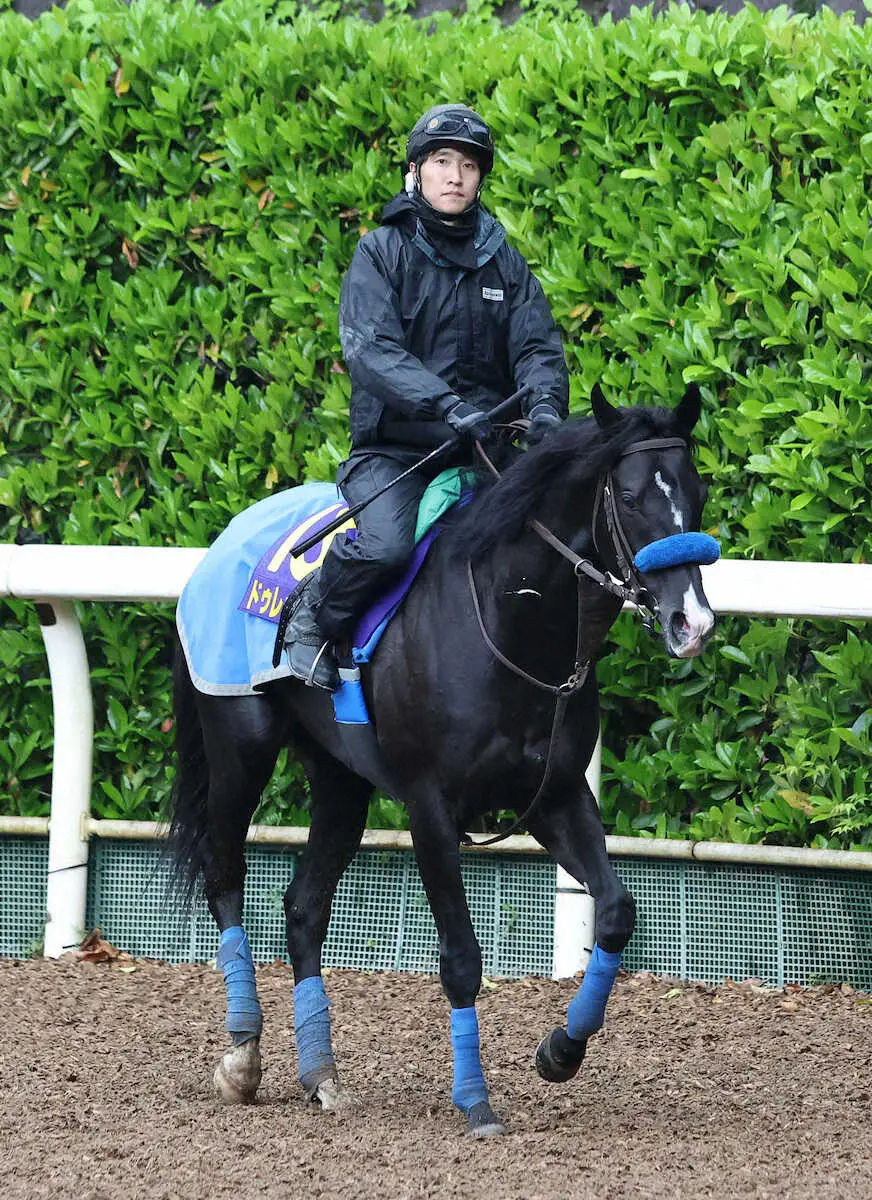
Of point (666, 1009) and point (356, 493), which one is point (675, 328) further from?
point (666, 1009)

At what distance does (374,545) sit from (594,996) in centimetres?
135

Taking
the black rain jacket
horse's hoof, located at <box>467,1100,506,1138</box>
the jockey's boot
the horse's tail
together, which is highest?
the black rain jacket

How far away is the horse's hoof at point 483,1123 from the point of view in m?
4.42

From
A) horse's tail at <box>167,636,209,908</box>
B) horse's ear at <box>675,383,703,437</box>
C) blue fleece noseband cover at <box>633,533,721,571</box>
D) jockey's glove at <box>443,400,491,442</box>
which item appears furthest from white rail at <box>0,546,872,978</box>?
blue fleece noseband cover at <box>633,533,721,571</box>

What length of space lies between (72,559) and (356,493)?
5.72 feet

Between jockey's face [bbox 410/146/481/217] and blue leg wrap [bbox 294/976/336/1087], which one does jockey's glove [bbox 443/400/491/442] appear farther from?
blue leg wrap [bbox 294/976/336/1087]

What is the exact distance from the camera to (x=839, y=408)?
232 inches

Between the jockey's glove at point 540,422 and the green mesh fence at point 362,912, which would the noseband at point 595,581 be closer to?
the jockey's glove at point 540,422

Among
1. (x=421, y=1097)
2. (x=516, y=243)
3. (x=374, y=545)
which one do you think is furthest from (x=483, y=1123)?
(x=516, y=243)

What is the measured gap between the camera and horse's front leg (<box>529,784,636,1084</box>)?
457 cm

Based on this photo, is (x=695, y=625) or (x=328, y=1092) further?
(x=328, y=1092)

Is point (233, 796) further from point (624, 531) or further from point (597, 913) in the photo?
point (624, 531)

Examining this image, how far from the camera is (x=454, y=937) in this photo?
4613 millimetres

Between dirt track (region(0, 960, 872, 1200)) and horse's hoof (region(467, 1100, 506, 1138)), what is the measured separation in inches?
1.8
